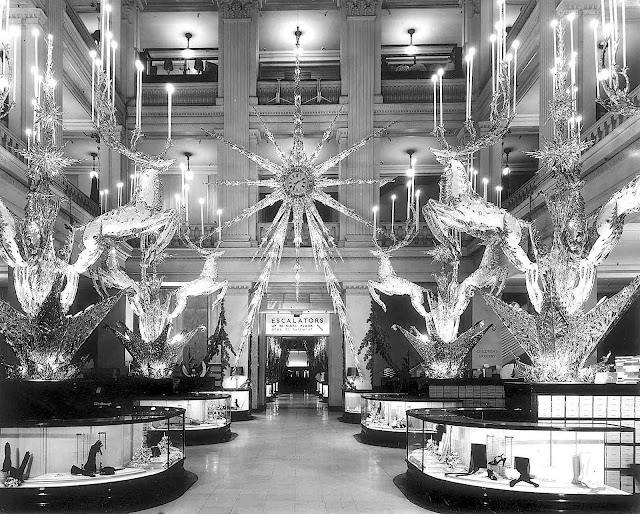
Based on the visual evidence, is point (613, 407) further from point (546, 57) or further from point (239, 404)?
point (239, 404)

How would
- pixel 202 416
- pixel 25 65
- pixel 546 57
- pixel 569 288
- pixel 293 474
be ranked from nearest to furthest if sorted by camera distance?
pixel 569 288 → pixel 293 474 → pixel 202 416 → pixel 25 65 → pixel 546 57

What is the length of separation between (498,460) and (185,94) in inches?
762

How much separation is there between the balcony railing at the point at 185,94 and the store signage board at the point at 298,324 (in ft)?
24.0

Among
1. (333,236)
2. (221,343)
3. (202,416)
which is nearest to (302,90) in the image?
(333,236)

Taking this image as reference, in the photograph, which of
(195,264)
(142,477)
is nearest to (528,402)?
(142,477)

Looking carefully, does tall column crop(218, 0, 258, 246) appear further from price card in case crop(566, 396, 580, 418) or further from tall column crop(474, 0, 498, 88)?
price card in case crop(566, 396, 580, 418)

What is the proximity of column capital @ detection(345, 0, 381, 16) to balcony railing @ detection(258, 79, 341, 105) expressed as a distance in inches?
88.5

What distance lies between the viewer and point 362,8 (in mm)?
24984

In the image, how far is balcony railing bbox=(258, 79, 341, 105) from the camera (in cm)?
2514

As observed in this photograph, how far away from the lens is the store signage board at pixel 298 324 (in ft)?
82.3

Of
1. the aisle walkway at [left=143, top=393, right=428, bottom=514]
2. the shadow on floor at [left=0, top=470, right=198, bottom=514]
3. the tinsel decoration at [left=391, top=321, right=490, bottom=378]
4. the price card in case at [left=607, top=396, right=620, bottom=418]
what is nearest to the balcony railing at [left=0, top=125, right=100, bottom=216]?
the shadow on floor at [left=0, top=470, right=198, bottom=514]

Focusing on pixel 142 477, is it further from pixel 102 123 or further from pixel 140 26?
pixel 140 26

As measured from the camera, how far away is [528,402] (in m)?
9.42

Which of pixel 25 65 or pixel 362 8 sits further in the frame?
pixel 362 8
